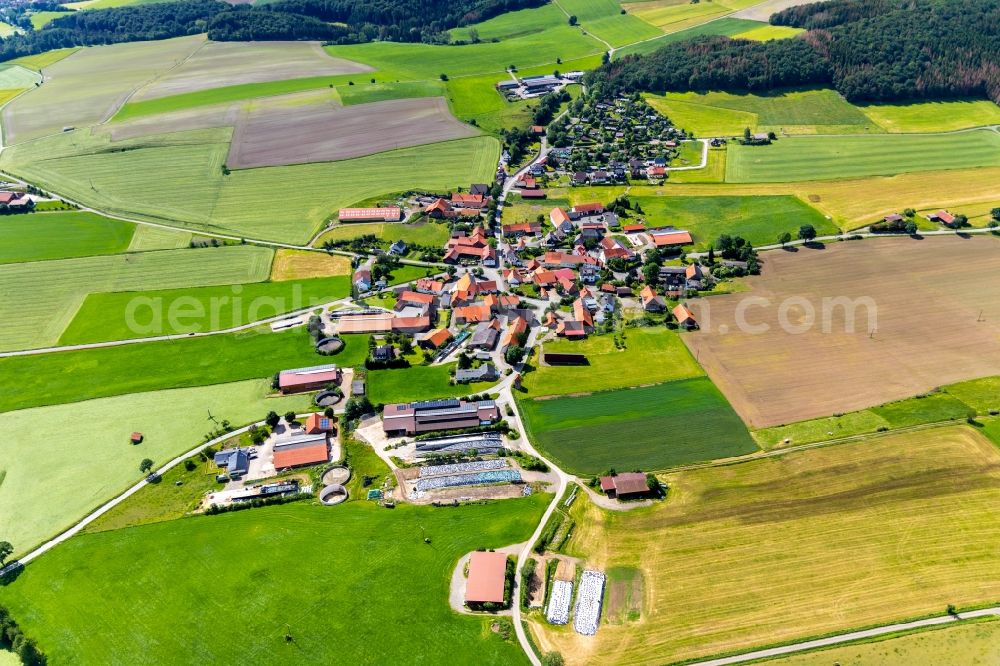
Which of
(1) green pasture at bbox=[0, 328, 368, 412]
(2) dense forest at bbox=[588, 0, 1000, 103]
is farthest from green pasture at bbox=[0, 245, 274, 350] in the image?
(2) dense forest at bbox=[588, 0, 1000, 103]

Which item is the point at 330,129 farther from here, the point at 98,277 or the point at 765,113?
the point at 765,113

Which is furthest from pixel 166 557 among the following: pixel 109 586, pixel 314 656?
pixel 314 656

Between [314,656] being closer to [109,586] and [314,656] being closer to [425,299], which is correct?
[109,586]

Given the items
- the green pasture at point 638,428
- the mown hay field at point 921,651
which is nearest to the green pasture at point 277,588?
the green pasture at point 638,428

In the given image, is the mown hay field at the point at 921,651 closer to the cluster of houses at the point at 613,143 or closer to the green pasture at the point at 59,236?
the cluster of houses at the point at 613,143

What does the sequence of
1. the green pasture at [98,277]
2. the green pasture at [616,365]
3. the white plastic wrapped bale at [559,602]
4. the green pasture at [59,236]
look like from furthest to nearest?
the green pasture at [59,236]
the green pasture at [98,277]
the green pasture at [616,365]
the white plastic wrapped bale at [559,602]

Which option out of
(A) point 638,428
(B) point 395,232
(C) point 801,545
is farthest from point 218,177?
(C) point 801,545
